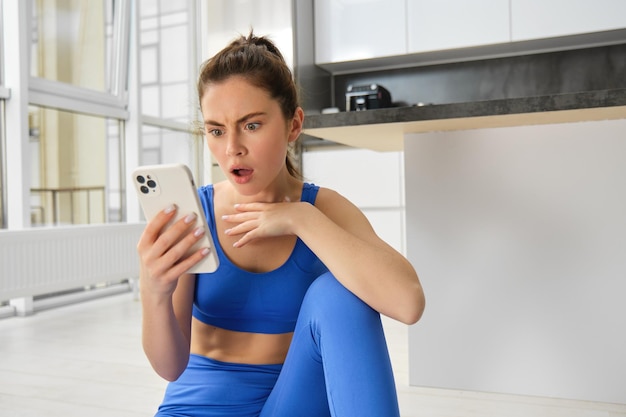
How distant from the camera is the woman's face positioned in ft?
3.01

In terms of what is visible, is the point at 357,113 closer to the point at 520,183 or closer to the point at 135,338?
the point at 520,183

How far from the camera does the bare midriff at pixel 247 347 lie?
3.34 ft

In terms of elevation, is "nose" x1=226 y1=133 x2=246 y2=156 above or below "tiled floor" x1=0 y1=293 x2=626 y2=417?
above

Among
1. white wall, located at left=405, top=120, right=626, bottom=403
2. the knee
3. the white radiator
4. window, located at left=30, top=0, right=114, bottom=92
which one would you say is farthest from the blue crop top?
window, located at left=30, top=0, right=114, bottom=92

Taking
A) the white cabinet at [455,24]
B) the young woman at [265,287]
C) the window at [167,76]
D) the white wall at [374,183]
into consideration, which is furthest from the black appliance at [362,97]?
the young woman at [265,287]

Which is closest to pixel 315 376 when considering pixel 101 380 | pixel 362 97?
pixel 101 380

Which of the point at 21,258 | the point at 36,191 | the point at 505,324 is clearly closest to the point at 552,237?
the point at 505,324

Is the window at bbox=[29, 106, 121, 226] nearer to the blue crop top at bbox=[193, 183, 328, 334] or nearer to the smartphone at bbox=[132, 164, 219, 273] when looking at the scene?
the blue crop top at bbox=[193, 183, 328, 334]

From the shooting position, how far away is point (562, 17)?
3.62 m

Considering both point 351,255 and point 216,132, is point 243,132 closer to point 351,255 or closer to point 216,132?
point 216,132

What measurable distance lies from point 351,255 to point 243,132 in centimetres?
26

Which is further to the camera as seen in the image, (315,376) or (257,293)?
(257,293)

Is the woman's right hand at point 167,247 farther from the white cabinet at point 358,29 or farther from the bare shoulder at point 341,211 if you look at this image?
the white cabinet at point 358,29

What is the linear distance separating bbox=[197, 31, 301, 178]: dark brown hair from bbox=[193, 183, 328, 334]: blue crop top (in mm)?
255
